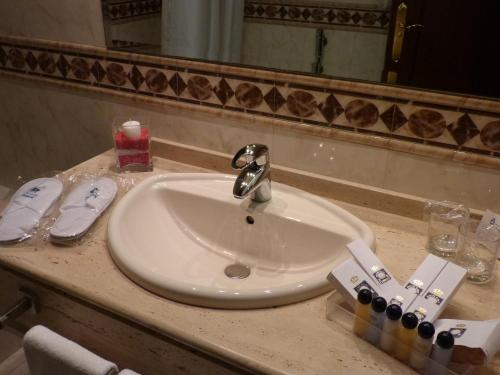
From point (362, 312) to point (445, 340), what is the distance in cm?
13

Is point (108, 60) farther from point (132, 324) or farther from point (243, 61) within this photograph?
point (132, 324)

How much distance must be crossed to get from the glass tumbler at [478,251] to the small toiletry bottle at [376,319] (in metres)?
0.28

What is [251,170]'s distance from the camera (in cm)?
105

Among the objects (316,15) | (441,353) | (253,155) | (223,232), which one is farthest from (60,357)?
(316,15)

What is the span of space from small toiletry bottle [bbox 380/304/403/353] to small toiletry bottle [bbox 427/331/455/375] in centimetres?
6

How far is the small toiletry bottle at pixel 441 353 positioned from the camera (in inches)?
26.4

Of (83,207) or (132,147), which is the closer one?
(83,207)

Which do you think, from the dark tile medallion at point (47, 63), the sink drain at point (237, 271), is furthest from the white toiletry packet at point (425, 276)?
the dark tile medallion at point (47, 63)

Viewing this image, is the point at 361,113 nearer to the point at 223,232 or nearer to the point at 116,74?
the point at 223,232

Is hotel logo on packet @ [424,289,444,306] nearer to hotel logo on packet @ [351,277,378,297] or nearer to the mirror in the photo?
hotel logo on packet @ [351,277,378,297]

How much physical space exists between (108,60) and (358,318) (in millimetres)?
1015

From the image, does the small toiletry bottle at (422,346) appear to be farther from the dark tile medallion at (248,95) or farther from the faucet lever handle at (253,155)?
the dark tile medallion at (248,95)

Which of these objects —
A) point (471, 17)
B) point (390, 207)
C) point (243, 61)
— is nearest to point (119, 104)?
point (243, 61)

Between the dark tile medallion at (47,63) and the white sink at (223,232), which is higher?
the dark tile medallion at (47,63)
